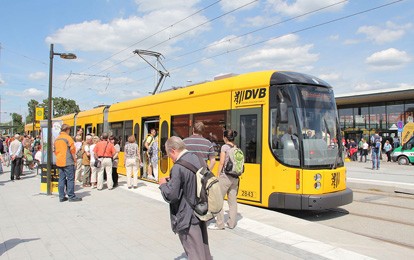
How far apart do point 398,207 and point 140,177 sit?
818 centimetres

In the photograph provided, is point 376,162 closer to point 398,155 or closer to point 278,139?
point 398,155

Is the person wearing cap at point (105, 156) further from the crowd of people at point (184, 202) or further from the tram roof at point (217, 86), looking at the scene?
the crowd of people at point (184, 202)

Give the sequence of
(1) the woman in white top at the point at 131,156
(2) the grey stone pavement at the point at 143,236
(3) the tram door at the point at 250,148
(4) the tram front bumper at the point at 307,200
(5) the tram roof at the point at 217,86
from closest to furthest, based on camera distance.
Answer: (2) the grey stone pavement at the point at 143,236, (4) the tram front bumper at the point at 307,200, (3) the tram door at the point at 250,148, (5) the tram roof at the point at 217,86, (1) the woman in white top at the point at 131,156

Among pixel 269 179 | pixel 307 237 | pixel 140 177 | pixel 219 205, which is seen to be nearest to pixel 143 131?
pixel 140 177

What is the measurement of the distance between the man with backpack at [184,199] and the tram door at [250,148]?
4174 mm

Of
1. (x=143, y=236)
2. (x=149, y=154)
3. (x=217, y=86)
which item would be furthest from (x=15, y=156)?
(x=143, y=236)

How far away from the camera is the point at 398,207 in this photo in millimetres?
9047

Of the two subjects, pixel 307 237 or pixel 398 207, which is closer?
pixel 307 237

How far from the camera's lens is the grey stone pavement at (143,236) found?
480 centimetres

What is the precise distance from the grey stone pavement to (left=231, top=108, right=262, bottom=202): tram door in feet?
1.24

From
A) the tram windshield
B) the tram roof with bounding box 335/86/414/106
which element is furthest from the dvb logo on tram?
the tram roof with bounding box 335/86/414/106

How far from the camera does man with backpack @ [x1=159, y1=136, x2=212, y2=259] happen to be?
338cm

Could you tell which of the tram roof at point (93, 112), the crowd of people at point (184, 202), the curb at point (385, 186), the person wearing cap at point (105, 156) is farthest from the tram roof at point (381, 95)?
the crowd of people at point (184, 202)

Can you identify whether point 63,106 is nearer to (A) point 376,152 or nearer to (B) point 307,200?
(A) point 376,152
